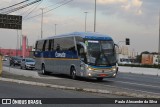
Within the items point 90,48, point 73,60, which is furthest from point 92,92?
point 73,60

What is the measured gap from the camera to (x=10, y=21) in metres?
48.0

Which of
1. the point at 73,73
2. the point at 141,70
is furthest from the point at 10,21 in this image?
the point at 73,73

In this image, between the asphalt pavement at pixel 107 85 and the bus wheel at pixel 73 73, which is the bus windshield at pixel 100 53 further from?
the bus wheel at pixel 73 73

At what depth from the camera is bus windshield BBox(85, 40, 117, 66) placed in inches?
1022

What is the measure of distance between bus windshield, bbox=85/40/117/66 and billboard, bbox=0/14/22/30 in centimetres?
2349

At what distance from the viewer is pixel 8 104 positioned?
1210cm

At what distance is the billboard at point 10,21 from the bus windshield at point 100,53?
77.1 ft

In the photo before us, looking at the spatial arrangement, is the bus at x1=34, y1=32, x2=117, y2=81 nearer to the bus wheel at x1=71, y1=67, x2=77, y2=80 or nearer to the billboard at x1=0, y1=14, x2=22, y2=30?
the bus wheel at x1=71, y1=67, x2=77, y2=80

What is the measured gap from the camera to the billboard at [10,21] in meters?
47.4

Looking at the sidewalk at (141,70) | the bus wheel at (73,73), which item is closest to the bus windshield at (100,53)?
the bus wheel at (73,73)

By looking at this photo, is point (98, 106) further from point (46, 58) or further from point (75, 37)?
point (46, 58)

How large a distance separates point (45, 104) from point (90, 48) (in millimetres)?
13376

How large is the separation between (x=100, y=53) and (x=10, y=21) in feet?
79.8

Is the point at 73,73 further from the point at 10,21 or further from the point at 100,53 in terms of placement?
the point at 10,21
